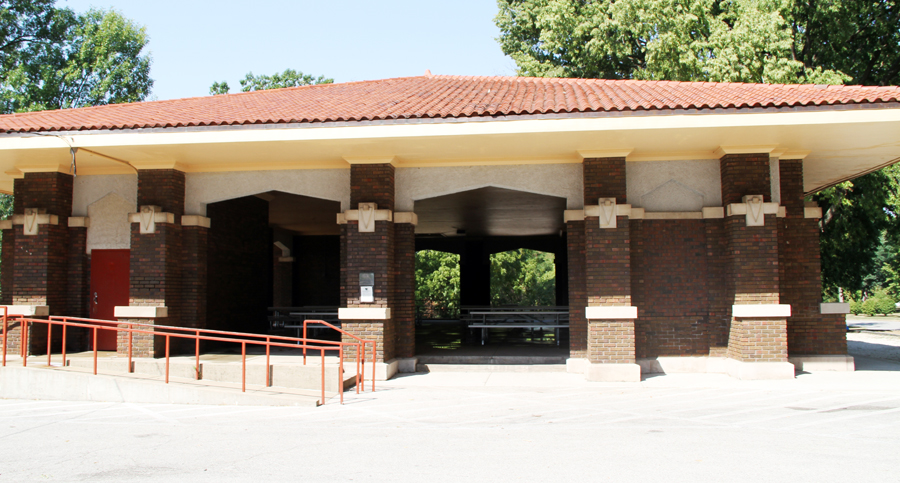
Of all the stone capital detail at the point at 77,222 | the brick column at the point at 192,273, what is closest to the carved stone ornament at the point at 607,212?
the brick column at the point at 192,273

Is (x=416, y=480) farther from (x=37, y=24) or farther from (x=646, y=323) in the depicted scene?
(x=37, y=24)

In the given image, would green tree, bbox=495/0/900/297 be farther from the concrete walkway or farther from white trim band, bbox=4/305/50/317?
white trim band, bbox=4/305/50/317

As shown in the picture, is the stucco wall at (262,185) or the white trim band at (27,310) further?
the stucco wall at (262,185)

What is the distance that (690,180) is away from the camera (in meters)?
10.9

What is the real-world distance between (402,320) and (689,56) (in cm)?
1243

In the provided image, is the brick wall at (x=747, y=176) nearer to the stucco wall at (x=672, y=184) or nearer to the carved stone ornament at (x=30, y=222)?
the stucco wall at (x=672, y=184)

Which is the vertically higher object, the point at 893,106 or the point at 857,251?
the point at 893,106

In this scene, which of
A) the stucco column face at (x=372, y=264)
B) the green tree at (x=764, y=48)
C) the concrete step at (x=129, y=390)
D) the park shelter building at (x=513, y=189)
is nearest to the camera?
the concrete step at (x=129, y=390)

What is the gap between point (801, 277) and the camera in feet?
36.7

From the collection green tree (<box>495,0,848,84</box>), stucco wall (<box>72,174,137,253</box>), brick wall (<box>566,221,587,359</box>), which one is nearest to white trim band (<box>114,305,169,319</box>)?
stucco wall (<box>72,174,137,253</box>)

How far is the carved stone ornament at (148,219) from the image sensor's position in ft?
37.0

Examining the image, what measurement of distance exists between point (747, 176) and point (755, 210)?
2.05 ft

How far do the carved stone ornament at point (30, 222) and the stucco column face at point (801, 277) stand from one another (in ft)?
46.2

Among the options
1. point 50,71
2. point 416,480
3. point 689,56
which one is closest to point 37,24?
point 50,71
